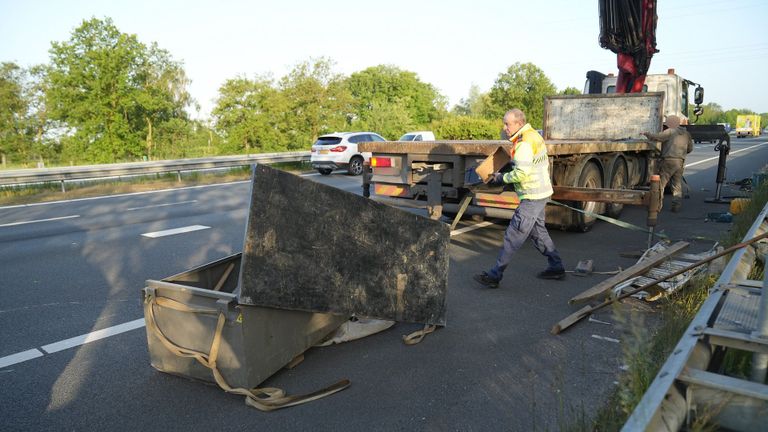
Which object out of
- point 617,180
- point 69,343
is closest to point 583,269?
point 617,180

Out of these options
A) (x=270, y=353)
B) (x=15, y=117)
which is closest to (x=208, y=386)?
(x=270, y=353)

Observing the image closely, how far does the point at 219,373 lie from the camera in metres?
3.12

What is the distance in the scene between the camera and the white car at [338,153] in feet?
66.3

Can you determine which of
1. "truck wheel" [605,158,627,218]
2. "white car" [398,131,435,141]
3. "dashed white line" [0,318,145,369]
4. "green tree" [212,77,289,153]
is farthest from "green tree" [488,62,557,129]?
"dashed white line" [0,318,145,369]

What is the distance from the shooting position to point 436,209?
23.1ft

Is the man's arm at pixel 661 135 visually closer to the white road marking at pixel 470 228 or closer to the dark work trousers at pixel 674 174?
the dark work trousers at pixel 674 174

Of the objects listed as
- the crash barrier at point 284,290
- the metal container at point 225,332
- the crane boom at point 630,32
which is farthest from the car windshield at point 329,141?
the metal container at point 225,332

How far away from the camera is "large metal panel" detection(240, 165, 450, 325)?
2.99m

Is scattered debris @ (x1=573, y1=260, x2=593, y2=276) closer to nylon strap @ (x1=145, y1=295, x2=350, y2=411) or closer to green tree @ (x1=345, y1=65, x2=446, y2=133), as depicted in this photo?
nylon strap @ (x1=145, y1=295, x2=350, y2=411)

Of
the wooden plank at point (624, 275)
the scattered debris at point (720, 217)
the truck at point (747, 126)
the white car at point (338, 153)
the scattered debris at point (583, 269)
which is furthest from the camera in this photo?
the truck at point (747, 126)

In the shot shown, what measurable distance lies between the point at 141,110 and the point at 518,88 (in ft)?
92.9

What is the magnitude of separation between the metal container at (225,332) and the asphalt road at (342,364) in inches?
6.6

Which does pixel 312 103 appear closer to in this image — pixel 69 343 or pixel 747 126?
pixel 69 343

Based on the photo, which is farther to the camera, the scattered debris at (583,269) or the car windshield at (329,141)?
the car windshield at (329,141)
